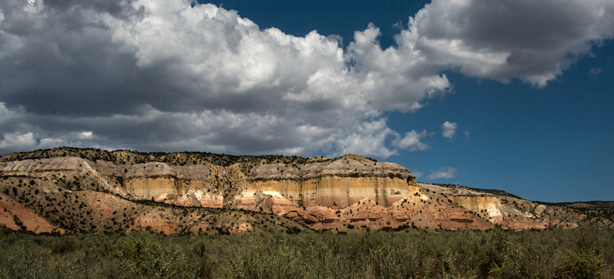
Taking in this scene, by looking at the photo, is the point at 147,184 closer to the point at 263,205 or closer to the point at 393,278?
the point at 263,205

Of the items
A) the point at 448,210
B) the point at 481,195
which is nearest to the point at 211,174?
the point at 448,210

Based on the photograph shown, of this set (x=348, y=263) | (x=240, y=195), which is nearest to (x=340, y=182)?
(x=240, y=195)

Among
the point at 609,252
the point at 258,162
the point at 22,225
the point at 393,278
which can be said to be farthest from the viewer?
the point at 258,162

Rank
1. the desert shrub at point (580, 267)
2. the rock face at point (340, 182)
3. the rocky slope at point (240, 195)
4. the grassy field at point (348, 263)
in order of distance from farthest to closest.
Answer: the rock face at point (340, 182) < the rocky slope at point (240, 195) < the desert shrub at point (580, 267) < the grassy field at point (348, 263)

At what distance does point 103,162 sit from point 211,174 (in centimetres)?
2073

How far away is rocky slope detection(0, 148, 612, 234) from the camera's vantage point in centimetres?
5962

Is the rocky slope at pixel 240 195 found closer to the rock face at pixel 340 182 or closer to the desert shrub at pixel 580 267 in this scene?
the rock face at pixel 340 182

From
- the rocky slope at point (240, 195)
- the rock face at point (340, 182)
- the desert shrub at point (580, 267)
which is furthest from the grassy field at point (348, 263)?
the rock face at point (340, 182)

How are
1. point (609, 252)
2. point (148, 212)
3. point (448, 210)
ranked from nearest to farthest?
point (609, 252) → point (148, 212) → point (448, 210)

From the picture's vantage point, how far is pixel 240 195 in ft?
253

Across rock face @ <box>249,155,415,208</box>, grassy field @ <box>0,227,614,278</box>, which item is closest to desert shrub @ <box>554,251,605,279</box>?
grassy field @ <box>0,227,614,278</box>

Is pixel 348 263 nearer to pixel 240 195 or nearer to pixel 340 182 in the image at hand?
pixel 340 182

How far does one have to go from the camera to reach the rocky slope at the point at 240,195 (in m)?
59.6

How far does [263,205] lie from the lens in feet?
250
